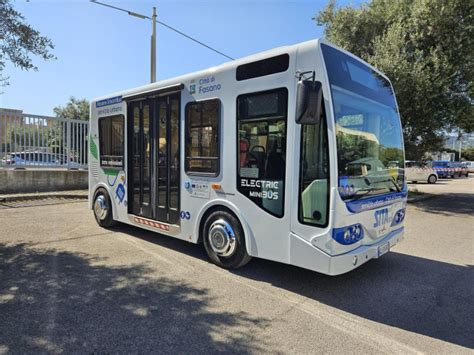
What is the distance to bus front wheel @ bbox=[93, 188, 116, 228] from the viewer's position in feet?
22.9

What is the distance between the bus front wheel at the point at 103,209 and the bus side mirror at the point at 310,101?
5.04m

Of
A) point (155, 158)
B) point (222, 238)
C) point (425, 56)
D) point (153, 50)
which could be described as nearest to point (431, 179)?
point (425, 56)

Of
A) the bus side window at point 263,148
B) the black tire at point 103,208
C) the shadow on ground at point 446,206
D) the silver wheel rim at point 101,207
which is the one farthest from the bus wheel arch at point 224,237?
the shadow on ground at point 446,206

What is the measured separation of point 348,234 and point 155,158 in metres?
3.59

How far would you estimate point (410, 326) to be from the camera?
334 cm

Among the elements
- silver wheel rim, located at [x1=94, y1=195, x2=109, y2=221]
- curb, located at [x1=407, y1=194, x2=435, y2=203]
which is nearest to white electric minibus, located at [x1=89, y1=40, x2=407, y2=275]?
silver wheel rim, located at [x1=94, y1=195, x2=109, y2=221]

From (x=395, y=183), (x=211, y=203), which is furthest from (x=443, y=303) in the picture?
(x=211, y=203)

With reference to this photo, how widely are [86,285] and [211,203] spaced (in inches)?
77.0

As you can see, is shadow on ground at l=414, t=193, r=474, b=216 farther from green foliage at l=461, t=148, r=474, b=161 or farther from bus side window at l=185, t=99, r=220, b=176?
green foliage at l=461, t=148, r=474, b=161

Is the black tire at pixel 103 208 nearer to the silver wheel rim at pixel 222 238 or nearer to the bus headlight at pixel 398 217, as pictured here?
the silver wheel rim at pixel 222 238

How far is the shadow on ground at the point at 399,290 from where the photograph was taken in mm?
3420

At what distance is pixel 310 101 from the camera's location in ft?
11.3

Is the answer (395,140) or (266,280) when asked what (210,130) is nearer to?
(266,280)

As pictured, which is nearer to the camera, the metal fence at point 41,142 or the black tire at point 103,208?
the black tire at point 103,208
